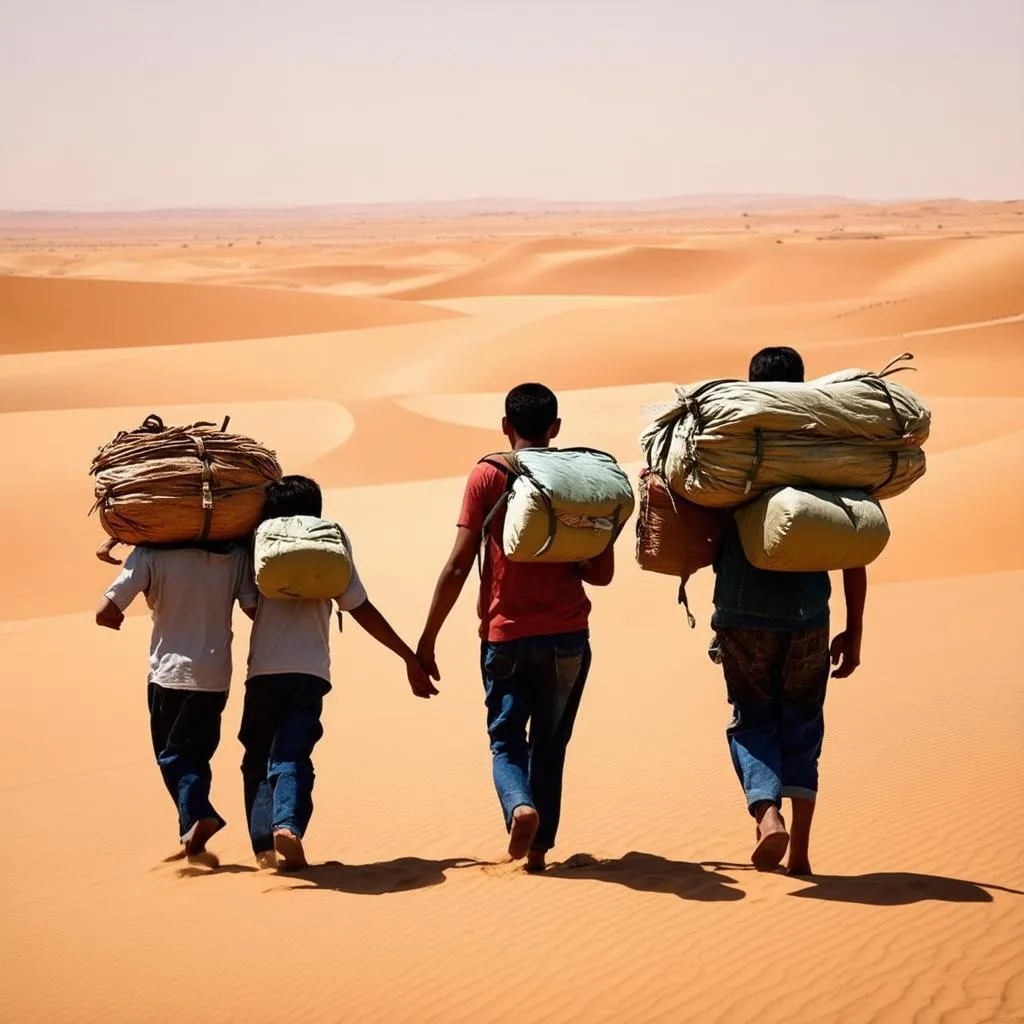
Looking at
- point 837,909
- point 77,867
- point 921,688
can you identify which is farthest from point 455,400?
point 837,909

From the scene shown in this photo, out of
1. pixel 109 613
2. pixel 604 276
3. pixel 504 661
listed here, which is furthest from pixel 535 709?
pixel 604 276

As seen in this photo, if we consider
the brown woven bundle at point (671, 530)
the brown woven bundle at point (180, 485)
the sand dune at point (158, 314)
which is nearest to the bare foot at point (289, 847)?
the brown woven bundle at point (180, 485)

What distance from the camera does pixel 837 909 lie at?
4809 millimetres

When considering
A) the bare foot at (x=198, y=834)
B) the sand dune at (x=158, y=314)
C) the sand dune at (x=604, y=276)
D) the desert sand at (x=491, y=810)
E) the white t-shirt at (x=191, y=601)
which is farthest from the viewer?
the sand dune at (x=604, y=276)

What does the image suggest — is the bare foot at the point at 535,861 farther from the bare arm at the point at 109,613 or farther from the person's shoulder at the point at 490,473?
the bare arm at the point at 109,613

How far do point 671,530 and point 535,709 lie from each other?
882 mm

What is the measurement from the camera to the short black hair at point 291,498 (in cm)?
559

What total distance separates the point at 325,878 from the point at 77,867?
60.8 inches

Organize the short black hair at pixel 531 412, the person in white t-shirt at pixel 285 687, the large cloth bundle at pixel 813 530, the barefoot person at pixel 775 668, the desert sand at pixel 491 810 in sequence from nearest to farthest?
the desert sand at pixel 491 810, the large cloth bundle at pixel 813 530, the barefoot person at pixel 775 668, the short black hair at pixel 531 412, the person in white t-shirt at pixel 285 687

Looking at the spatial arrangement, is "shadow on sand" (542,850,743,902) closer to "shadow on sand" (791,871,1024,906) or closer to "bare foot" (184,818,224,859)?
"shadow on sand" (791,871,1024,906)

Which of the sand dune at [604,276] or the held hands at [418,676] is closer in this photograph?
the held hands at [418,676]

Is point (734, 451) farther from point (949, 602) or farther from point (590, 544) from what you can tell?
point (949, 602)

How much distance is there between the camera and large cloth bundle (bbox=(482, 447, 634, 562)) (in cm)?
509

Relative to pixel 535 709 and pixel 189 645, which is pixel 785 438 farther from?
pixel 189 645
